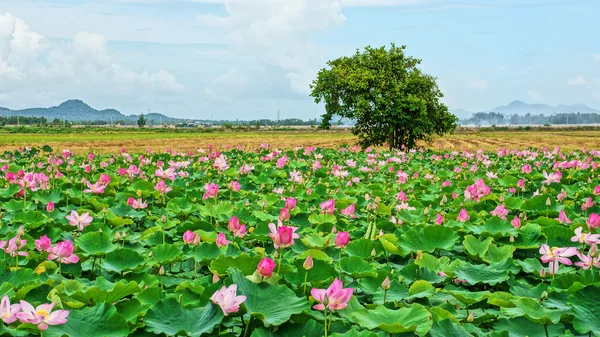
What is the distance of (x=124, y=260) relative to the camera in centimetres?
275

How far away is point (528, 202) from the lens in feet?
15.4

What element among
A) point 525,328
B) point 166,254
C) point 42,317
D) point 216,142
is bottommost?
point 216,142

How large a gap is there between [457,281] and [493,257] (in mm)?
369

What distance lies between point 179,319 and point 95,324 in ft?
0.91

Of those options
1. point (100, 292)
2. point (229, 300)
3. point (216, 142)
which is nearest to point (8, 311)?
point (100, 292)

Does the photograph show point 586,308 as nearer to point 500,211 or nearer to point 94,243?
point 500,211

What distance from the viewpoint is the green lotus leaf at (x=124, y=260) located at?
8.96ft

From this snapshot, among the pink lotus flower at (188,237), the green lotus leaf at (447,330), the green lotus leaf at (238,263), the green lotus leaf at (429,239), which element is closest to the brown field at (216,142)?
the green lotus leaf at (429,239)

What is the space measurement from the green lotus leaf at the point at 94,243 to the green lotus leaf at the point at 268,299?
133cm

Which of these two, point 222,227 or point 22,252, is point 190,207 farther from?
point 22,252

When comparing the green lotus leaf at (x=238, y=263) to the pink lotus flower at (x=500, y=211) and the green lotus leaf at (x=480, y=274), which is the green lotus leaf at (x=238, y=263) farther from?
the pink lotus flower at (x=500, y=211)

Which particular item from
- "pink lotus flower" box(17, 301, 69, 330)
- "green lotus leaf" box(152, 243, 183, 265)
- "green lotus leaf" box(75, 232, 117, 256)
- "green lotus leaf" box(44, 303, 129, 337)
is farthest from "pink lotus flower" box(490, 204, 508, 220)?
"pink lotus flower" box(17, 301, 69, 330)

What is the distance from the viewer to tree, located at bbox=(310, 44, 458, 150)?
2264 cm

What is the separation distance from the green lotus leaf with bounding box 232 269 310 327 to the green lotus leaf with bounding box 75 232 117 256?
1.33 metres
